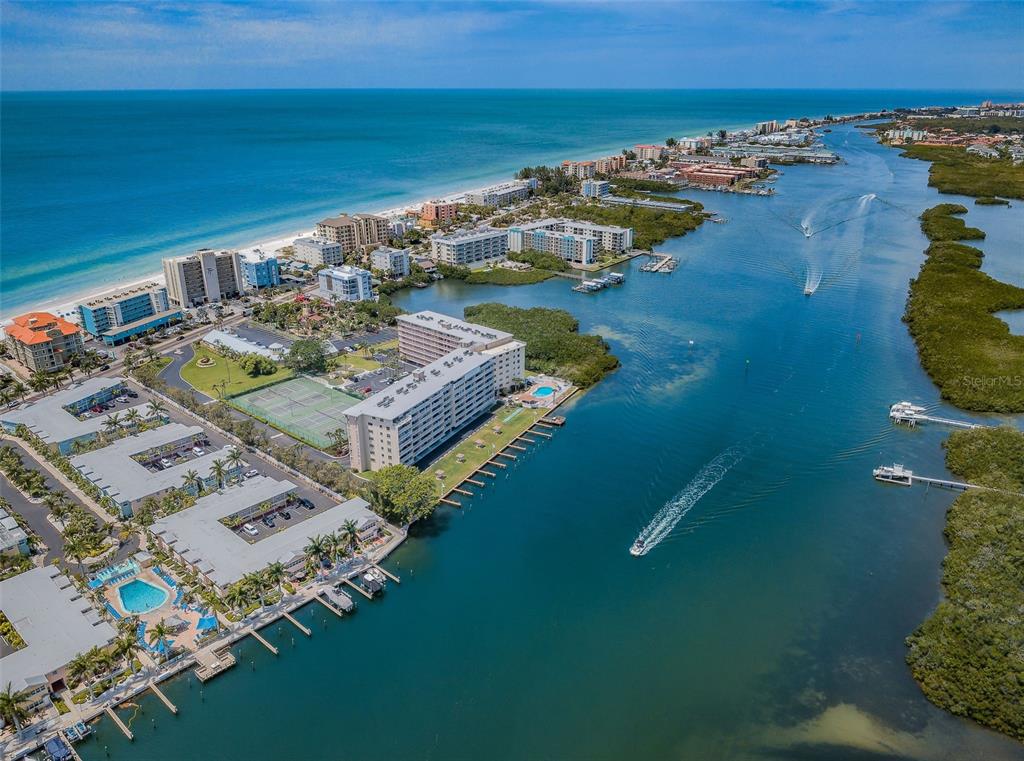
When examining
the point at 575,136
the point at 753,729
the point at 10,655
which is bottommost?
the point at 753,729

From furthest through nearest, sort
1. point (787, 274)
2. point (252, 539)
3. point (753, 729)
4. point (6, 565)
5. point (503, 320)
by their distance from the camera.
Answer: point (787, 274)
point (503, 320)
point (252, 539)
point (6, 565)
point (753, 729)

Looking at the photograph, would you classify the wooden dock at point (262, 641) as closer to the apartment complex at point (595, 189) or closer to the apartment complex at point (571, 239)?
the apartment complex at point (571, 239)

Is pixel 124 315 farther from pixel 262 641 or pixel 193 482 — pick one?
pixel 262 641

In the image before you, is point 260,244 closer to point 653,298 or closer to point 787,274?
point 653,298

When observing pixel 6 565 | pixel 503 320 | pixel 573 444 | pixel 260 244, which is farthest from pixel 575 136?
pixel 6 565

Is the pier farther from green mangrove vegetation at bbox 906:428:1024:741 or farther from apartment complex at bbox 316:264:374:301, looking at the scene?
apartment complex at bbox 316:264:374:301

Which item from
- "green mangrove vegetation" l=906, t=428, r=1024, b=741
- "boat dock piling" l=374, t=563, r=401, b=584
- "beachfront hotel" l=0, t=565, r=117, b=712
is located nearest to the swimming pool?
"beachfront hotel" l=0, t=565, r=117, b=712

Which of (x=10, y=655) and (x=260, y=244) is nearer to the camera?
(x=10, y=655)
